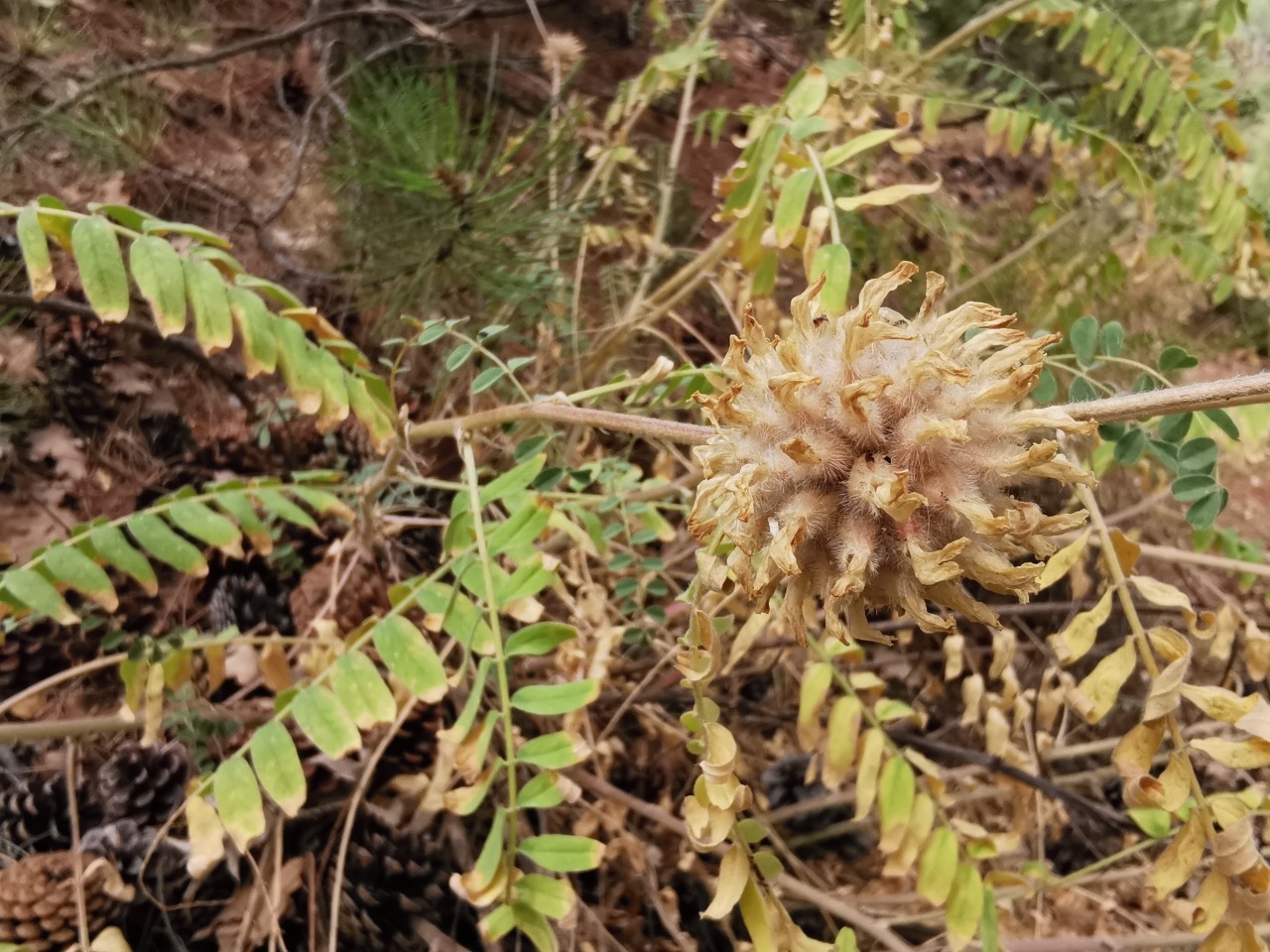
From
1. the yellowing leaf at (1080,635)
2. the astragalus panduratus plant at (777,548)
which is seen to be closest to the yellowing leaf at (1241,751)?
the astragalus panduratus plant at (777,548)

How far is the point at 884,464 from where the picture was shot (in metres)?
0.44

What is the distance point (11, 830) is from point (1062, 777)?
1543 millimetres

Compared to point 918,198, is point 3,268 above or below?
below

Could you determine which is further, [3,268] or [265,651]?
[3,268]

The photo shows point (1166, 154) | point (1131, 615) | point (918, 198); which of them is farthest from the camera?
point (1166, 154)

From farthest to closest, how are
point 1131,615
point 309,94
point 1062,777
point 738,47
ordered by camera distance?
1. point 738,47
2. point 309,94
3. point 1062,777
4. point 1131,615

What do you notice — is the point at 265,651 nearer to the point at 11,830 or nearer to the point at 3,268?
the point at 11,830

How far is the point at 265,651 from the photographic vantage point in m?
0.89

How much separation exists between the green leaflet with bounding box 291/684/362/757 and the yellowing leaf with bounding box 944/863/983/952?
61 cm

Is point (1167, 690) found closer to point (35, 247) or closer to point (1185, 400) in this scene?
point (1185, 400)

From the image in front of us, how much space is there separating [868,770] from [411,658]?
1.62 ft

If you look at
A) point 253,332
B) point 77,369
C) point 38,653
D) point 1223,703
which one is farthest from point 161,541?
point 1223,703

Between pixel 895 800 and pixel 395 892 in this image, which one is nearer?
pixel 895 800

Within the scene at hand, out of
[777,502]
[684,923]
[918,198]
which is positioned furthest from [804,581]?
[918,198]
